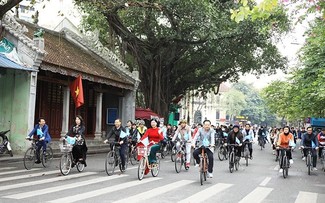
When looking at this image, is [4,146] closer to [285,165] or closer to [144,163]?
[144,163]

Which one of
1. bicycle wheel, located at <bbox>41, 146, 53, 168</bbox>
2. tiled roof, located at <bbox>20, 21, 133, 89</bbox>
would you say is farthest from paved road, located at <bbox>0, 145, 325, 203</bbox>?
tiled roof, located at <bbox>20, 21, 133, 89</bbox>

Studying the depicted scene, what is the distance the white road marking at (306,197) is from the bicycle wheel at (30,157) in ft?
26.6

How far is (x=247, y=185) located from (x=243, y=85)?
319ft

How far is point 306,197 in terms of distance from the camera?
9516 mm

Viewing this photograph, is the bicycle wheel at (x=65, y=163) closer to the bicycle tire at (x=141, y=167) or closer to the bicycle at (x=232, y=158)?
the bicycle tire at (x=141, y=167)

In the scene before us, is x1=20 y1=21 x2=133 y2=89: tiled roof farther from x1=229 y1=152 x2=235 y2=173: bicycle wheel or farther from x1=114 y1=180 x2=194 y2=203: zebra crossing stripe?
x1=114 y1=180 x2=194 y2=203: zebra crossing stripe

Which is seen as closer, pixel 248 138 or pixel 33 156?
pixel 33 156

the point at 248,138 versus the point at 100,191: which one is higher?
the point at 248,138

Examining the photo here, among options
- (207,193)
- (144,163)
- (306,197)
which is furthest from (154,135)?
(306,197)

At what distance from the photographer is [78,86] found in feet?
62.1

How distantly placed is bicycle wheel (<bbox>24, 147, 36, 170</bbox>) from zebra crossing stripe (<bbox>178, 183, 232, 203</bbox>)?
604 centimetres

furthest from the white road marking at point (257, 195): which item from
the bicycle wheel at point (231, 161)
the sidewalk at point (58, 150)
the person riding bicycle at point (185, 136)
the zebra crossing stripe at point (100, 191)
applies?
the sidewalk at point (58, 150)

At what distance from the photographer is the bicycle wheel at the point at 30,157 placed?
12828 millimetres

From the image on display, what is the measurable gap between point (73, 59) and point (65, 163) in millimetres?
9725
